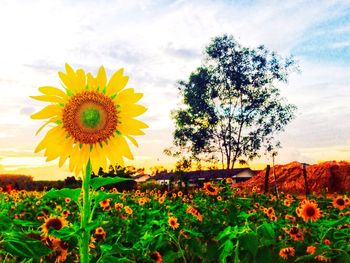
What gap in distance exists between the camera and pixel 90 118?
8.33 ft

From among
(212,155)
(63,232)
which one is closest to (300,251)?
(63,232)

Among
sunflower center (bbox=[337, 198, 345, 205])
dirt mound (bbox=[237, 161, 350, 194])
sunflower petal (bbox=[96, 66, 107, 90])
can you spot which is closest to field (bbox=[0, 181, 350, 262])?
sunflower petal (bbox=[96, 66, 107, 90])

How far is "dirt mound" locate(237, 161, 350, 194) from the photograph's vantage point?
108 feet

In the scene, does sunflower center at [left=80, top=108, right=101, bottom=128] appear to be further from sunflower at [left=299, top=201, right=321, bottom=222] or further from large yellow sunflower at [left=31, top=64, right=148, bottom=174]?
sunflower at [left=299, top=201, right=321, bottom=222]

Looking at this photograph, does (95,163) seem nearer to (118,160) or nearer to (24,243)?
(118,160)

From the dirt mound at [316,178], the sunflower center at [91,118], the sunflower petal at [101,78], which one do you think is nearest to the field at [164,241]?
the sunflower center at [91,118]

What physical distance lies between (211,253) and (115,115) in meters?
0.97

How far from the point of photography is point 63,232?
2426 millimetres

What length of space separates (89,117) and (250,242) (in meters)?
1.03

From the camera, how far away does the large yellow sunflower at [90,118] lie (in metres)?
2.54

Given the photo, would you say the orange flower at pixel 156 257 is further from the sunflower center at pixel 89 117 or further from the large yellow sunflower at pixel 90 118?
the sunflower center at pixel 89 117

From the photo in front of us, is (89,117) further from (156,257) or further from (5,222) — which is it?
(156,257)

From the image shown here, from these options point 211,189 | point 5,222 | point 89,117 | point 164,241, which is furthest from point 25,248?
point 211,189

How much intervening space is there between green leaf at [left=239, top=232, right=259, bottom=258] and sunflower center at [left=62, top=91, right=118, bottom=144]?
2.87ft
